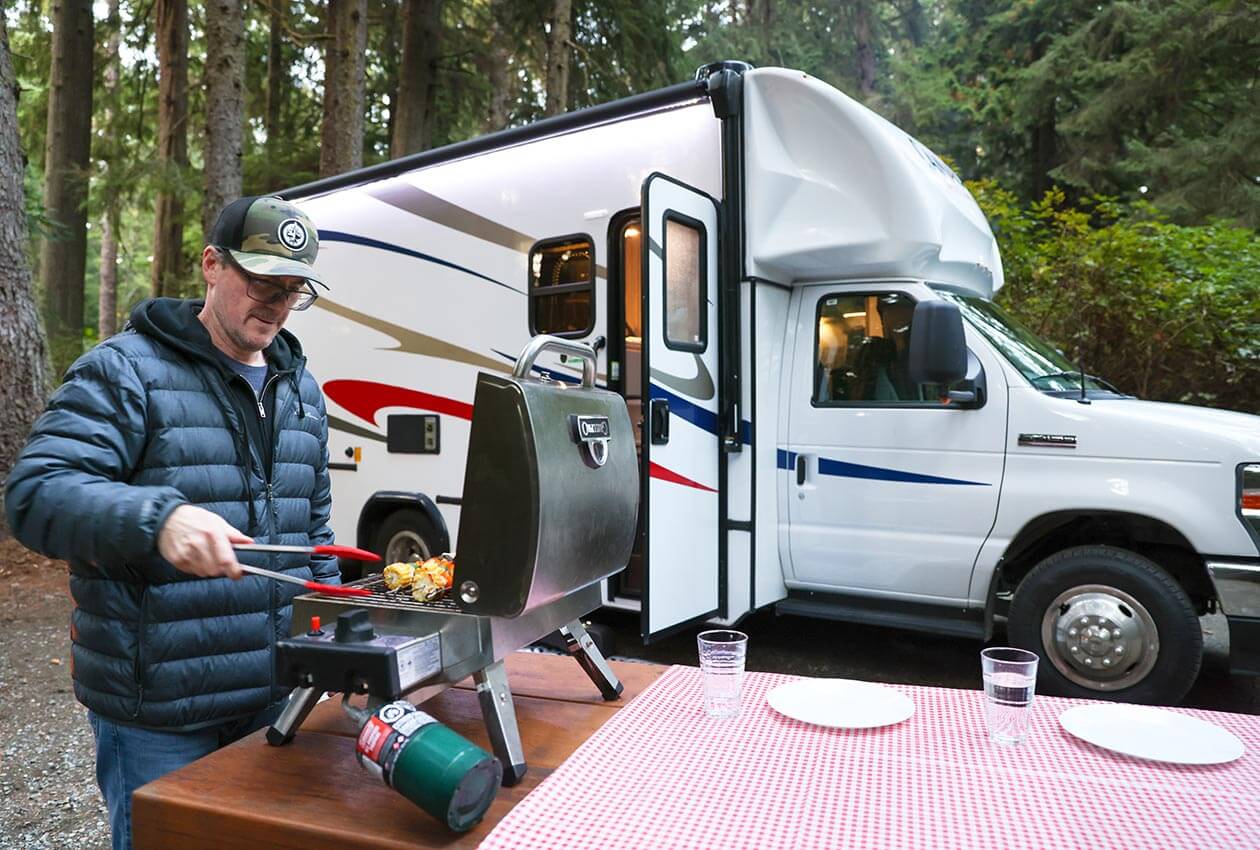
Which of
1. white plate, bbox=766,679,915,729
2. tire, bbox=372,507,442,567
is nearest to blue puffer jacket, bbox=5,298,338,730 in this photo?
white plate, bbox=766,679,915,729

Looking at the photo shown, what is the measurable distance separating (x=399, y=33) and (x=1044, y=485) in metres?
13.3

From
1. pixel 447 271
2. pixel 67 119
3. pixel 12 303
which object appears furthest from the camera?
pixel 67 119

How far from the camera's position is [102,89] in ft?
55.5

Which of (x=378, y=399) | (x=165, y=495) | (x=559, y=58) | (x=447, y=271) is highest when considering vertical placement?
(x=559, y=58)

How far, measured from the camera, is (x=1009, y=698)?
Result: 5.75 ft

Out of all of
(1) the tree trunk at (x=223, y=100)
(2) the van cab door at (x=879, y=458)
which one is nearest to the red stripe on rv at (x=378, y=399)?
(2) the van cab door at (x=879, y=458)

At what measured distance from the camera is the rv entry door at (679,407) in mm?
4539

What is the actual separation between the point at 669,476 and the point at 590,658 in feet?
8.88

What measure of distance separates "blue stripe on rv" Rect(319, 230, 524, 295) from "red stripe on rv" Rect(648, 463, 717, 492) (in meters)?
1.76

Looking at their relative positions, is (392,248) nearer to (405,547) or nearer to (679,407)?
(405,547)

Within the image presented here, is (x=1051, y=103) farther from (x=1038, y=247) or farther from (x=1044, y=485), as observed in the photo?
(x=1044, y=485)

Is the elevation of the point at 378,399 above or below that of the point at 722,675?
above

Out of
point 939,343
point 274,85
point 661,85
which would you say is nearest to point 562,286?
point 939,343

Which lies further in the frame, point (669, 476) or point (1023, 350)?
point (1023, 350)
